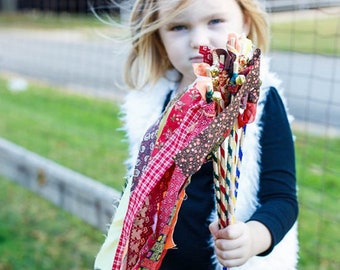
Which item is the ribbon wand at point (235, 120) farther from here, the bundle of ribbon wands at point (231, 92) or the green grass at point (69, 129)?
the green grass at point (69, 129)

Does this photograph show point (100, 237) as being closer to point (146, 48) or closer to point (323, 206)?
point (323, 206)

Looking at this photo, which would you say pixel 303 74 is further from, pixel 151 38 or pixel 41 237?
pixel 151 38

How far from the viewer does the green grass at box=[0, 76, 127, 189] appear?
5312 millimetres

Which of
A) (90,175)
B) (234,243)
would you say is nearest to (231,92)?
(234,243)

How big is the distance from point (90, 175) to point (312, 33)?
1982 millimetres

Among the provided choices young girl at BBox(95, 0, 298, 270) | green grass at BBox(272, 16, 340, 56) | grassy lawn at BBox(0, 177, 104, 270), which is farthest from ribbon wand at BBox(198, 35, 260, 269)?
grassy lawn at BBox(0, 177, 104, 270)

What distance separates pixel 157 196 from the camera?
64.5 inches

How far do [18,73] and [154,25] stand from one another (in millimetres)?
9135

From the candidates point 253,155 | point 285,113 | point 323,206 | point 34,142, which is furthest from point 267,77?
point 34,142

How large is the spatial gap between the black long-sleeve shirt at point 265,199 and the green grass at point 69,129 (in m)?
2.61

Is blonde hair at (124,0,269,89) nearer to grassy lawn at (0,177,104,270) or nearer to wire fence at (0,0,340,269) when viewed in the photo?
wire fence at (0,0,340,269)

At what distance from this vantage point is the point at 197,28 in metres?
1.93

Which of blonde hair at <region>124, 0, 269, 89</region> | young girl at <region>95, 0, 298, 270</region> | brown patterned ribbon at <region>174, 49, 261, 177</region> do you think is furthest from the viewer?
blonde hair at <region>124, 0, 269, 89</region>

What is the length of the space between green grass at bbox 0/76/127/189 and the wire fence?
1.89ft
